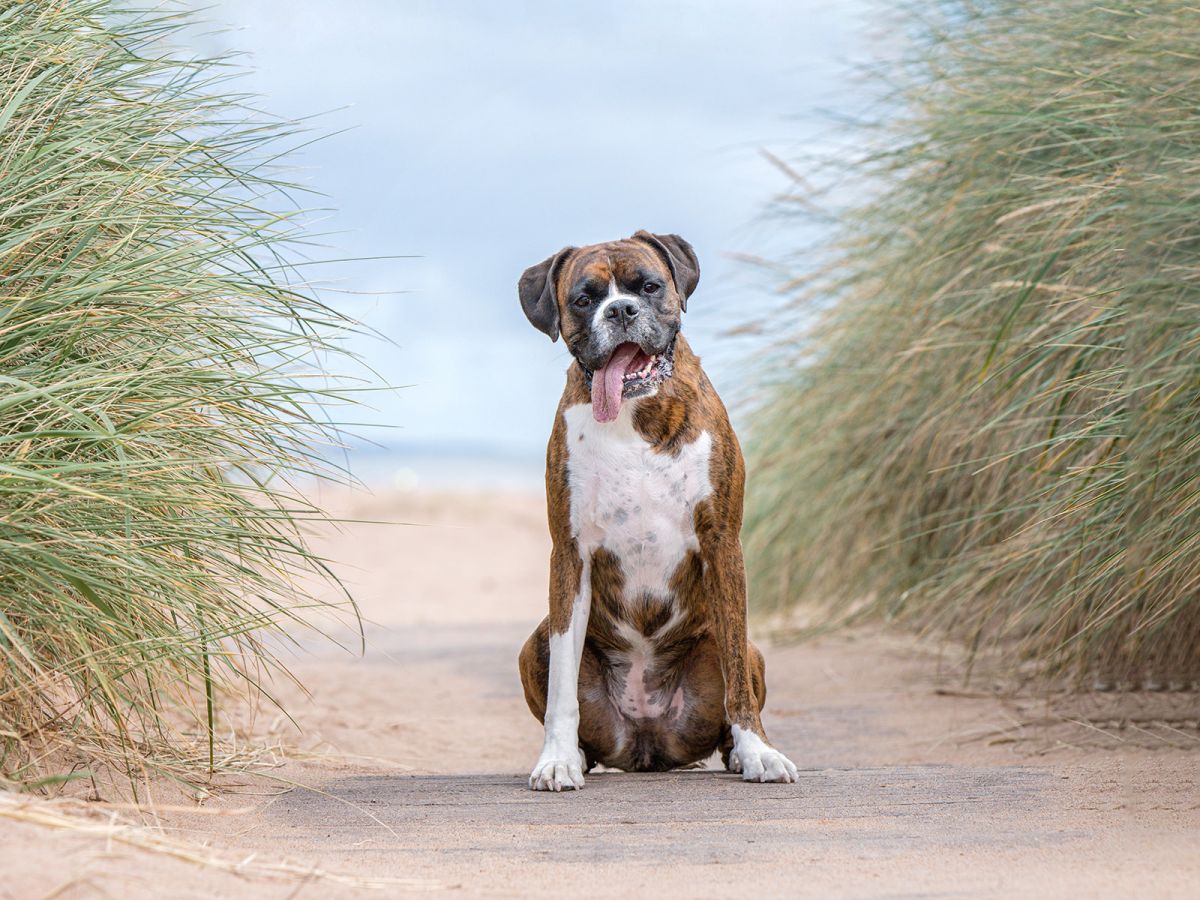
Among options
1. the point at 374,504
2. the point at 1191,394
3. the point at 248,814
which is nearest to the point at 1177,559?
the point at 1191,394

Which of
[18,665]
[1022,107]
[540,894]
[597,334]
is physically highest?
[1022,107]

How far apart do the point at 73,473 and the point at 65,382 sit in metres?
0.33

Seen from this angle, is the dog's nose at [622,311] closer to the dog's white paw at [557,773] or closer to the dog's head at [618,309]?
the dog's head at [618,309]

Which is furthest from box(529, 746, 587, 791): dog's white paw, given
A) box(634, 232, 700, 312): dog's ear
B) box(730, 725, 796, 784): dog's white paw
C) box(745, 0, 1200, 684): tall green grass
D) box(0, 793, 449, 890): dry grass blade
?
box(745, 0, 1200, 684): tall green grass

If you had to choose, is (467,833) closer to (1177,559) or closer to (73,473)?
(73,473)

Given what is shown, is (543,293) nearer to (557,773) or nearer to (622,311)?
(622,311)

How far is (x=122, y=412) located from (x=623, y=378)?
161cm

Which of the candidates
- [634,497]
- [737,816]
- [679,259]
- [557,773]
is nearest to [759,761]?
[737,816]

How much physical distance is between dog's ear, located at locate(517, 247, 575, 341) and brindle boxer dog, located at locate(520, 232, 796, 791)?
0.07 meters

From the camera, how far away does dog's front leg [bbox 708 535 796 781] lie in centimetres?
436

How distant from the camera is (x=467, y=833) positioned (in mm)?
3686

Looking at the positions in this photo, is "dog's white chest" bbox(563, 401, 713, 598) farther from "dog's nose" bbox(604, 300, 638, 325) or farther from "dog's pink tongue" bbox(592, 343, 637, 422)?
"dog's nose" bbox(604, 300, 638, 325)

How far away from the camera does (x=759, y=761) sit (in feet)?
14.1

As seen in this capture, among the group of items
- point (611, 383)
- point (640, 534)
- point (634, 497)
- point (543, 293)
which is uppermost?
point (543, 293)
